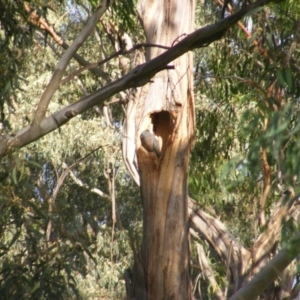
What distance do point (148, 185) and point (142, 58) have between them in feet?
7.54

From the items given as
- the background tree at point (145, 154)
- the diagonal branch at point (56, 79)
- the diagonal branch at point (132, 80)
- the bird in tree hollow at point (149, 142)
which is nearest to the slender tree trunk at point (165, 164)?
the bird in tree hollow at point (149, 142)

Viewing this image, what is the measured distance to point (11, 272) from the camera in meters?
4.02

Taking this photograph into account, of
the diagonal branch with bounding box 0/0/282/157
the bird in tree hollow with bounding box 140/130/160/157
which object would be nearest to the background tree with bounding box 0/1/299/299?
the diagonal branch with bounding box 0/0/282/157

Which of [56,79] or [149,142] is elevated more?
[149,142]

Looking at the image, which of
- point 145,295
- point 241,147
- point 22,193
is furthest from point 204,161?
point 22,193

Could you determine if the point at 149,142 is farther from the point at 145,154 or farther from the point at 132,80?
the point at 132,80

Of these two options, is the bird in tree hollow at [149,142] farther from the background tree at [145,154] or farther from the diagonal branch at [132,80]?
the diagonal branch at [132,80]

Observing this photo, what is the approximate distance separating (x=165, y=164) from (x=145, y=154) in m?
0.16

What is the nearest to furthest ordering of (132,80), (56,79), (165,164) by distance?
(132,80) → (56,79) → (165,164)

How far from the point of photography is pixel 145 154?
14.7 feet

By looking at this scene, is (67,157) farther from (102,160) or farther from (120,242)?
(120,242)

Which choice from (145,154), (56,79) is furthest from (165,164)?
(56,79)

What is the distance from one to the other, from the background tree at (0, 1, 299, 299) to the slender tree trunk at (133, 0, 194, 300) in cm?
13

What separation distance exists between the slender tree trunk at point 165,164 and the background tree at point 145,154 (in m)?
0.13
